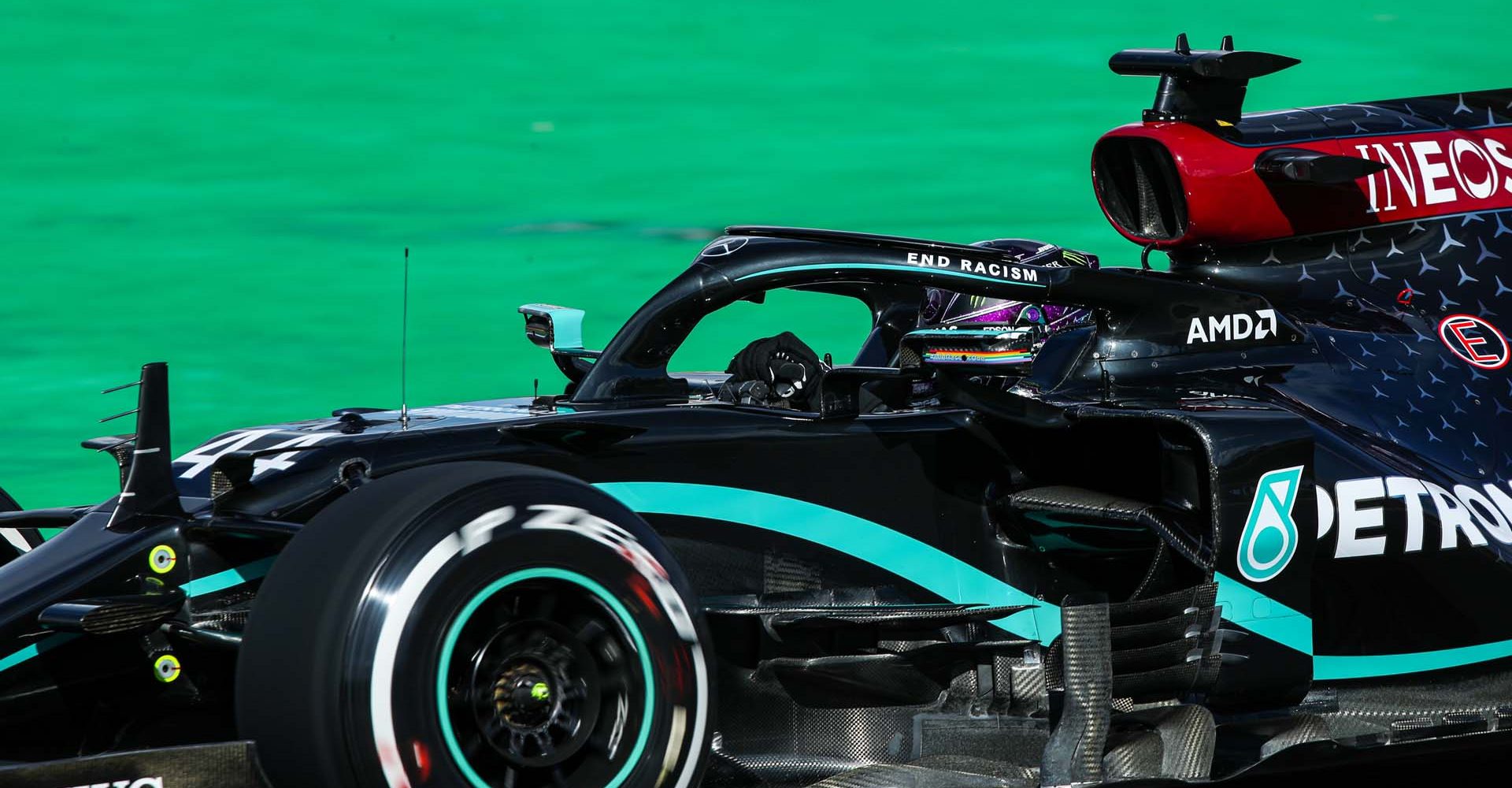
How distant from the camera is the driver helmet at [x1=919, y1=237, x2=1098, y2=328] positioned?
6.50 m

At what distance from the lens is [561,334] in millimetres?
6125

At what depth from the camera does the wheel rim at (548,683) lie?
3723mm

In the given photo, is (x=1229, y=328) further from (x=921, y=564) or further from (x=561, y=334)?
(x=561, y=334)

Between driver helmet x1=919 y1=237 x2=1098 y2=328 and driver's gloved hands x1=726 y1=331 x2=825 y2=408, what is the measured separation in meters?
1.02

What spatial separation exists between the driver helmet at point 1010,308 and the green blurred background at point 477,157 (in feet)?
17.6

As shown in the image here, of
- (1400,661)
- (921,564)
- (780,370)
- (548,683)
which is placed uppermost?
(780,370)

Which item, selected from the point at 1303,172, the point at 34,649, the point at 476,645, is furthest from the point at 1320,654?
the point at 34,649

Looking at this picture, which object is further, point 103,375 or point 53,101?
point 53,101

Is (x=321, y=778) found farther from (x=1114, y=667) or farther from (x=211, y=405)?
(x=211, y=405)

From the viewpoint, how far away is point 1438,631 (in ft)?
17.0

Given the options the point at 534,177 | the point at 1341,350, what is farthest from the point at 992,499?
the point at 534,177

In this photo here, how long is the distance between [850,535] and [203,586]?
1616 millimetres

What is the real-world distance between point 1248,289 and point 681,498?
2076 mm

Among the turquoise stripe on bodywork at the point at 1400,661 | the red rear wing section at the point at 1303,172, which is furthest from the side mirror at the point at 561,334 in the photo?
the turquoise stripe on bodywork at the point at 1400,661
